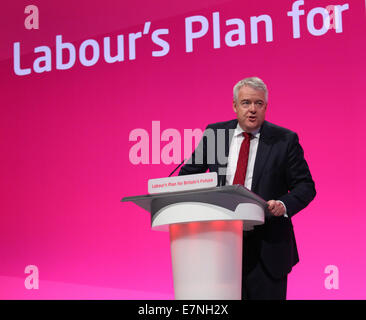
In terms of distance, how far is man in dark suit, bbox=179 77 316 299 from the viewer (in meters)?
2.20

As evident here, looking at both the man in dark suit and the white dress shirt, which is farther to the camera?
the white dress shirt

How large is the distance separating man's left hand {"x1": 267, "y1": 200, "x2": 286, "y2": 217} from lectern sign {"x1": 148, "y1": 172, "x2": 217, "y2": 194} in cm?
29

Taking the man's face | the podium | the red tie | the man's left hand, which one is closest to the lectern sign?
the podium

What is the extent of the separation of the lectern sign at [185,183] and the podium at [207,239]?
17 mm

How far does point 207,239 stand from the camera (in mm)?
1895

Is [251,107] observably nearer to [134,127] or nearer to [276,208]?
[276,208]

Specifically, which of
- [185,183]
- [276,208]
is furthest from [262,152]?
[185,183]

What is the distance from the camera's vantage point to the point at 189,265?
190 cm

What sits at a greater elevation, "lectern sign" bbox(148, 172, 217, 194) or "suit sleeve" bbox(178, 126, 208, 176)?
"suit sleeve" bbox(178, 126, 208, 176)

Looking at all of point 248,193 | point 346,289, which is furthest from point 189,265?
point 346,289

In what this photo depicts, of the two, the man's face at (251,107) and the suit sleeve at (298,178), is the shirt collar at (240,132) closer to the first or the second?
the man's face at (251,107)

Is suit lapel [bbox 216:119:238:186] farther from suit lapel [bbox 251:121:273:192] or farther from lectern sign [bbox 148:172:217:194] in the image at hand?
lectern sign [bbox 148:172:217:194]

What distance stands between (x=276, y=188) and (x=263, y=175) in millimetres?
79
